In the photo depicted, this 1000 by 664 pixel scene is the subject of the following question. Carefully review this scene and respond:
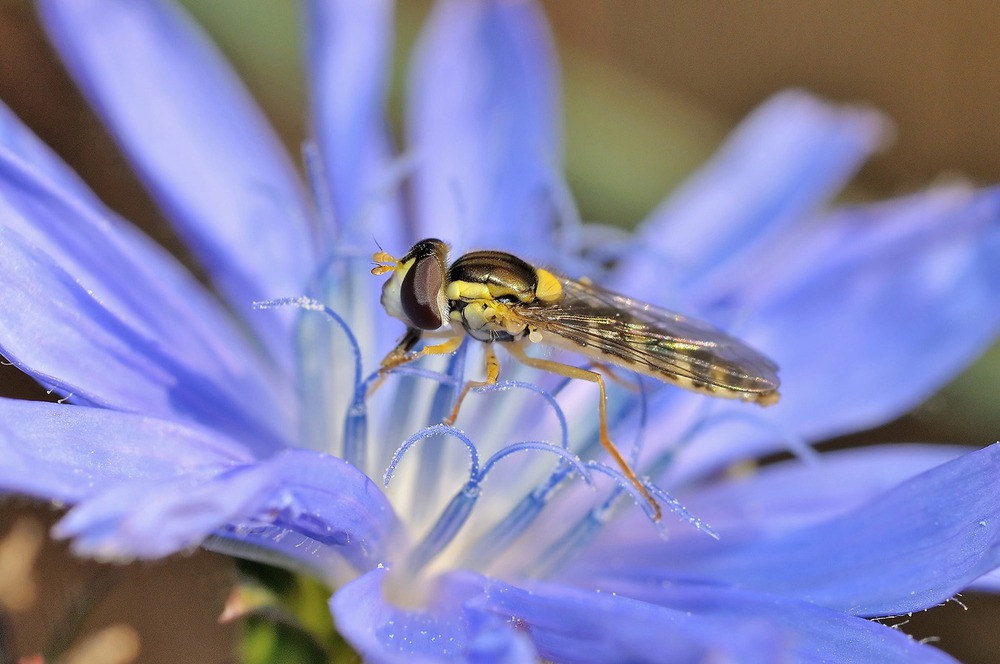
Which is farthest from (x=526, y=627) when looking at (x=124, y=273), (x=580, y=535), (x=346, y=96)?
(x=346, y=96)

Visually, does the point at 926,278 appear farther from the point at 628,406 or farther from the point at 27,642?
the point at 27,642

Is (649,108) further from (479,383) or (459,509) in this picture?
(459,509)

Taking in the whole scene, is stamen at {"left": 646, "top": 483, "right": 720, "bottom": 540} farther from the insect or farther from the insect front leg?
the insect front leg

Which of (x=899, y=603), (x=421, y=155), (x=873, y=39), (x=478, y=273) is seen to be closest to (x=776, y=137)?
(x=421, y=155)

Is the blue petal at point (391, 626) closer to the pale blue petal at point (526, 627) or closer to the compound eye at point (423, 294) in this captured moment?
the pale blue petal at point (526, 627)

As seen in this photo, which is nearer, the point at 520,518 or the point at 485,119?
the point at 520,518

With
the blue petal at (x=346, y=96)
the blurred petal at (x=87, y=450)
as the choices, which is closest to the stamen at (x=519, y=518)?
the blurred petal at (x=87, y=450)

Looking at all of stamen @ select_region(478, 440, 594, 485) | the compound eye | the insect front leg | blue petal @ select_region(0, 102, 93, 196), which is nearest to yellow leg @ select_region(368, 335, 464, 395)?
the insect front leg
